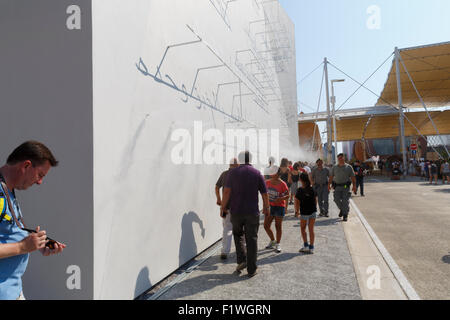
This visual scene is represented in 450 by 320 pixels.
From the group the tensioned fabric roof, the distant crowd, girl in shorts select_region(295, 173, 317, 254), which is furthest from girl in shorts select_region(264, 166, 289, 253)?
the tensioned fabric roof

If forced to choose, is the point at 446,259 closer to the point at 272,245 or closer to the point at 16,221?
the point at 272,245

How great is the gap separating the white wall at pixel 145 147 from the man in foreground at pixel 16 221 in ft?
3.77

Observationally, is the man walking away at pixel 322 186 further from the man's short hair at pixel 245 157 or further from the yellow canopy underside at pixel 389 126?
the yellow canopy underside at pixel 389 126

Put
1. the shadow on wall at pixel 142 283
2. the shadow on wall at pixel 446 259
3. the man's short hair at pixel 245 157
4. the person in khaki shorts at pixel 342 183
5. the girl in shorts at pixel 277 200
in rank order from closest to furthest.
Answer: the shadow on wall at pixel 142 283 < the man's short hair at pixel 245 157 < the shadow on wall at pixel 446 259 < the girl in shorts at pixel 277 200 < the person in khaki shorts at pixel 342 183

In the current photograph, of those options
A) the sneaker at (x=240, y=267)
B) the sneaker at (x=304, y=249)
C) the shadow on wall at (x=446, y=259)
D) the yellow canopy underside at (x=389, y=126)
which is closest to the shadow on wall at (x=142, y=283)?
the sneaker at (x=240, y=267)

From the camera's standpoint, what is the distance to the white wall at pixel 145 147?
302 cm

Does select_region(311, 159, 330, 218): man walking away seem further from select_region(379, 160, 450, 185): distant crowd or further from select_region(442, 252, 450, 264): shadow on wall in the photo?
select_region(379, 160, 450, 185): distant crowd

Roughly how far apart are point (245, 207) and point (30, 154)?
9.80 feet

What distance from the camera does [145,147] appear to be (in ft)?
12.3

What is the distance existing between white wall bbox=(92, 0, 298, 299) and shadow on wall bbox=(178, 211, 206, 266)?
16 mm

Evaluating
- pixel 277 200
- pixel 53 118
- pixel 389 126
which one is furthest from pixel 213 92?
pixel 389 126

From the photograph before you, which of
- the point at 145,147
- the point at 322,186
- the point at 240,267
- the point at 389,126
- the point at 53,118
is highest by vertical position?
the point at 389,126

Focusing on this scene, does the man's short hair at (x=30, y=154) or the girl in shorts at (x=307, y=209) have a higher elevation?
the man's short hair at (x=30, y=154)

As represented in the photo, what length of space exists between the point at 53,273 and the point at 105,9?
9.15 feet
